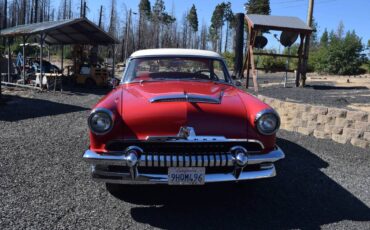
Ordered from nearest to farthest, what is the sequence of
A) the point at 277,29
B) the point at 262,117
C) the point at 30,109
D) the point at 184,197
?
the point at 262,117
the point at 184,197
the point at 30,109
the point at 277,29

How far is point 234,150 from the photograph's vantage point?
3766 mm

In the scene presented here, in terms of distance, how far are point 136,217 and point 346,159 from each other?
12.4 ft

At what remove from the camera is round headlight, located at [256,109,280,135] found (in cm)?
396

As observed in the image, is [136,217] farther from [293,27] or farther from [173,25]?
[173,25]

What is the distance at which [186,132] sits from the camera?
372 centimetres

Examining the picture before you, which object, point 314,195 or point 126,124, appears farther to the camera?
point 314,195

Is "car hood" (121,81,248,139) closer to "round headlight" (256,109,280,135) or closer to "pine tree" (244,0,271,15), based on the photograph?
"round headlight" (256,109,280,135)

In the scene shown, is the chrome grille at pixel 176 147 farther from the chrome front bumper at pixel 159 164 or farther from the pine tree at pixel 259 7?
the pine tree at pixel 259 7

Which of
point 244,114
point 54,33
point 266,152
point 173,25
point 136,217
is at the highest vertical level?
point 173,25

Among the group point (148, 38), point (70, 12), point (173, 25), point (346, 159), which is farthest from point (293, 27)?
point (70, 12)

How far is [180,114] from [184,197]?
1084 mm

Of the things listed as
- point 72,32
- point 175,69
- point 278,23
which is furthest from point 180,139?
point 72,32

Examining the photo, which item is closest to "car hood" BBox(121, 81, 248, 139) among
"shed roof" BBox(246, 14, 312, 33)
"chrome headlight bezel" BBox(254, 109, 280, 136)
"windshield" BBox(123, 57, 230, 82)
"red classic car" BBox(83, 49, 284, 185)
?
"red classic car" BBox(83, 49, 284, 185)

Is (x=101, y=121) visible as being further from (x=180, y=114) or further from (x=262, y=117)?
(x=262, y=117)
